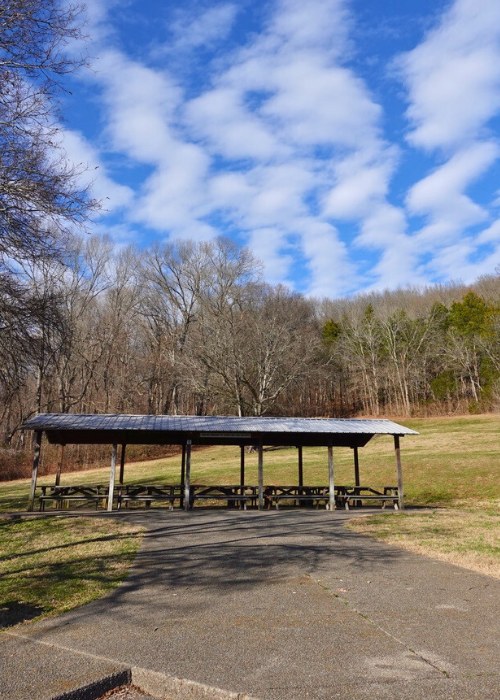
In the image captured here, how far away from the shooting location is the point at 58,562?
8.09m

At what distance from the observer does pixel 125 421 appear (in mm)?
15922

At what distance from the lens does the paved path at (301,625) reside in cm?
383

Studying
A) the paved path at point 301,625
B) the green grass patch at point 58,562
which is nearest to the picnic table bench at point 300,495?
the green grass patch at point 58,562

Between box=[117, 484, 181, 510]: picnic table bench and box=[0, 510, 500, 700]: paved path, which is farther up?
box=[117, 484, 181, 510]: picnic table bench

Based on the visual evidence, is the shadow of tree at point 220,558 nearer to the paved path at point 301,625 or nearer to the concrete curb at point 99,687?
the paved path at point 301,625

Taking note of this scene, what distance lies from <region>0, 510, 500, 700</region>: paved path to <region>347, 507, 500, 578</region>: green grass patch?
0.62 m

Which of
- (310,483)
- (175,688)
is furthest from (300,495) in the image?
(175,688)

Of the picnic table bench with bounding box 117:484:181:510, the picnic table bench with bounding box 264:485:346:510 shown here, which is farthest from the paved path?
the picnic table bench with bounding box 264:485:346:510

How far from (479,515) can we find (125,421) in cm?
1063

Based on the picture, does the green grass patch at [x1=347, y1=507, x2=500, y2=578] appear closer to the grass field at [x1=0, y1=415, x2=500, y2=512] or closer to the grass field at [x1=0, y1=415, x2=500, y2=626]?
the grass field at [x1=0, y1=415, x2=500, y2=626]

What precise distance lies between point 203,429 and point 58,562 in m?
7.50

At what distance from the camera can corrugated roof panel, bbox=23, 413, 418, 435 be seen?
14945 millimetres

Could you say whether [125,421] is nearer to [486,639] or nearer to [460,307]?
[486,639]

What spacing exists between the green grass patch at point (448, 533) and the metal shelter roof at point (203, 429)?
2.88 m
